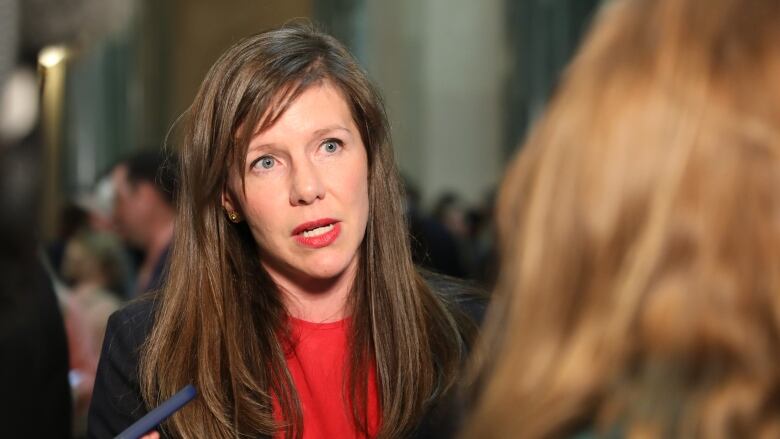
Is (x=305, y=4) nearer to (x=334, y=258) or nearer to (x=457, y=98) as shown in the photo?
(x=457, y=98)

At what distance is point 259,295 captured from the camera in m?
2.54

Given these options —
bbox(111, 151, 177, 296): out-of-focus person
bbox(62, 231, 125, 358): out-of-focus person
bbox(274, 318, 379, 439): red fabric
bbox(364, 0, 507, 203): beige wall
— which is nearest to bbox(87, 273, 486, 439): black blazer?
bbox(274, 318, 379, 439): red fabric

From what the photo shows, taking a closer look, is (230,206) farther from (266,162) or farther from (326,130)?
(326,130)

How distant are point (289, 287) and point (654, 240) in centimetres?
133

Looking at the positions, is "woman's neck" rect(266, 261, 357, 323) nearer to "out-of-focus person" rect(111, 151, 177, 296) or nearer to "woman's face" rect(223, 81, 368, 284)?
"woman's face" rect(223, 81, 368, 284)

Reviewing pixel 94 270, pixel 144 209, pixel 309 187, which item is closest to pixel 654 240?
pixel 309 187

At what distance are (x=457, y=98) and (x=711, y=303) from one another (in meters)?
14.6

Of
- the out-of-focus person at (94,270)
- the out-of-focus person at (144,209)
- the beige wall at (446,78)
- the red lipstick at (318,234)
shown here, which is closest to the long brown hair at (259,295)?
the red lipstick at (318,234)

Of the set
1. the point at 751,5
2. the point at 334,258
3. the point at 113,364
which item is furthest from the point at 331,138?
the point at 751,5

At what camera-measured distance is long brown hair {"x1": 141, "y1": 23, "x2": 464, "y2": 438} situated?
94.2 inches

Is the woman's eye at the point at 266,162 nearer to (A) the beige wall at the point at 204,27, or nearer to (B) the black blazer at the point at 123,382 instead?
(B) the black blazer at the point at 123,382

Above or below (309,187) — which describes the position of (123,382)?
below

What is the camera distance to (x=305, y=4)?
1024 centimetres

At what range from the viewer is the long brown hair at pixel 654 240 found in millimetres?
1297
